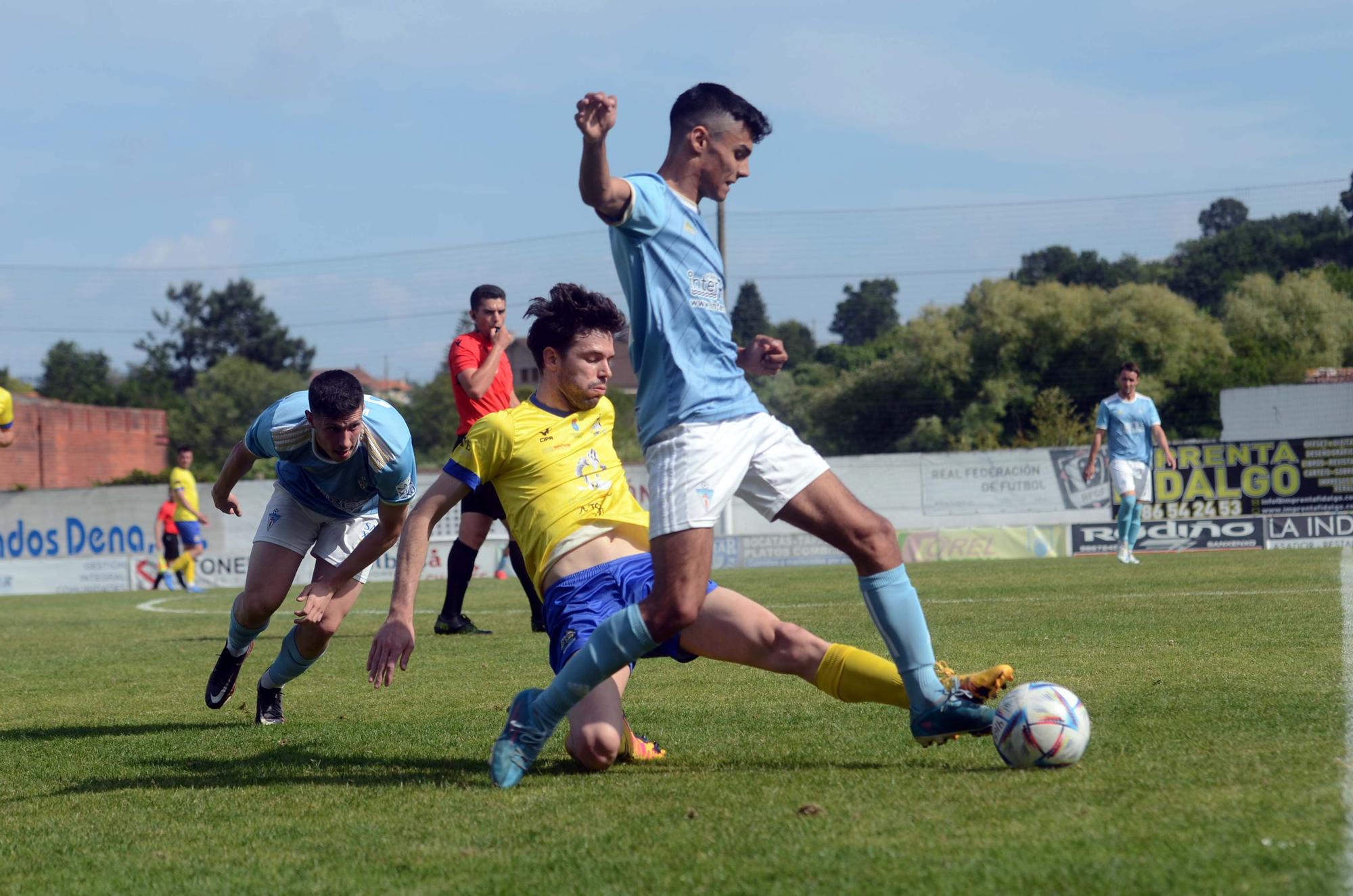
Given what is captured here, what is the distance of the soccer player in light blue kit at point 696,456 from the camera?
4191 millimetres

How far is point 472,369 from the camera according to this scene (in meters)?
9.55

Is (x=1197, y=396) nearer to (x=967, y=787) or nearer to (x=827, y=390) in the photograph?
(x=827, y=390)

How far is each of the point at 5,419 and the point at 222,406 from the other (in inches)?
3078

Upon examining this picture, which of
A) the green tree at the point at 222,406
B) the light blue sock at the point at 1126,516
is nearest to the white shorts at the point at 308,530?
the light blue sock at the point at 1126,516

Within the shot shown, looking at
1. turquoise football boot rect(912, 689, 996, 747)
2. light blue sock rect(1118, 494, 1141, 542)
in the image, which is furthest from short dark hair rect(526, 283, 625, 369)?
light blue sock rect(1118, 494, 1141, 542)

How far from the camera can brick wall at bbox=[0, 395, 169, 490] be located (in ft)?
185

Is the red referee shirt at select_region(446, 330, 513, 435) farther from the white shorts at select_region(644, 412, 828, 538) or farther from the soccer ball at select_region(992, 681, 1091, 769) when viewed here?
the soccer ball at select_region(992, 681, 1091, 769)

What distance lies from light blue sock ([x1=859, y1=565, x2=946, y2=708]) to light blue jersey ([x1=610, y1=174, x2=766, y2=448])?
77 cm

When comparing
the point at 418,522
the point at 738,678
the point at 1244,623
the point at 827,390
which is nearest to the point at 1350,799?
the point at 418,522

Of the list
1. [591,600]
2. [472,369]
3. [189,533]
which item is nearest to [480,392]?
[472,369]

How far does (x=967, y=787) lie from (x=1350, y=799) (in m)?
1.01

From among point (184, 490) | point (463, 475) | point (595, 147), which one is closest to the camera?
point (595, 147)

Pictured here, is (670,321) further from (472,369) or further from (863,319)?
(863,319)

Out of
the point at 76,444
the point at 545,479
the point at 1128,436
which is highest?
the point at 76,444
